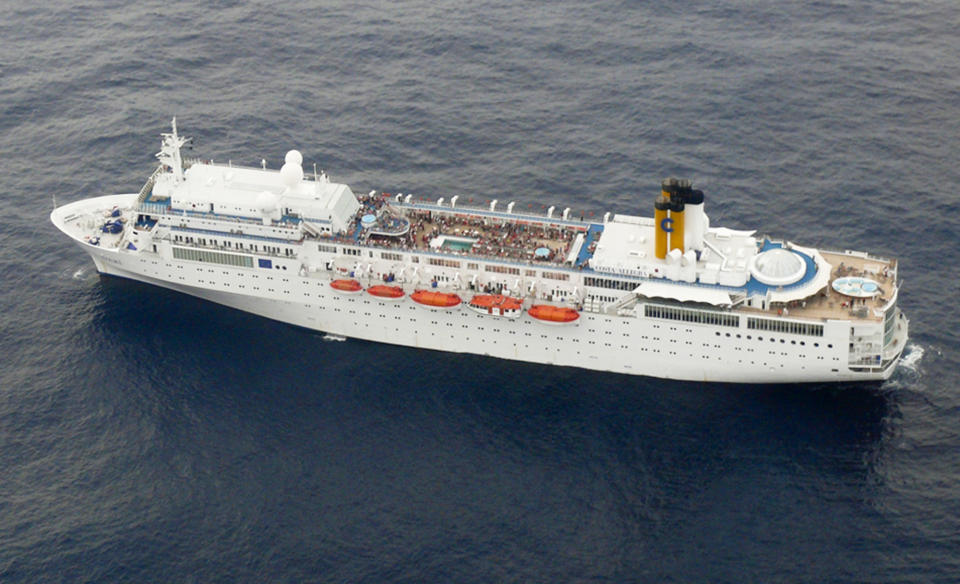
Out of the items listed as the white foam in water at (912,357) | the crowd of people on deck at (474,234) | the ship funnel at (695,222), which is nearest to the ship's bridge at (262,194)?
the crowd of people on deck at (474,234)

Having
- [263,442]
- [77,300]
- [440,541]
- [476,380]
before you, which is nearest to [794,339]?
[476,380]

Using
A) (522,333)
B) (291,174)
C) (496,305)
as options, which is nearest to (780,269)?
(522,333)

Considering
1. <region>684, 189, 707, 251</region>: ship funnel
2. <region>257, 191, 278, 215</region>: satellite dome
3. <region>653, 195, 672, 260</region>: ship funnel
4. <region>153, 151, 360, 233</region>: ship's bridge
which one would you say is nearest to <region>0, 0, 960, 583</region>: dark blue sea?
<region>153, 151, 360, 233</region>: ship's bridge

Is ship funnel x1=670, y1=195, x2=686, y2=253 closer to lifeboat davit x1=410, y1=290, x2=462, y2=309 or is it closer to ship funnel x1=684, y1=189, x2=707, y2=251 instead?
ship funnel x1=684, y1=189, x2=707, y2=251

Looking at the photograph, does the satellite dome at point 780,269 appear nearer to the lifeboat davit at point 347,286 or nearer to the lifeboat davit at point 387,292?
the lifeboat davit at point 387,292

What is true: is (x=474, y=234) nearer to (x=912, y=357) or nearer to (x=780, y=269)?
(x=780, y=269)

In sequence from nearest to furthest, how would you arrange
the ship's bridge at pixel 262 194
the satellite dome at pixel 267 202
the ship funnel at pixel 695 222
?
the ship funnel at pixel 695 222, the satellite dome at pixel 267 202, the ship's bridge at pixel 262 194

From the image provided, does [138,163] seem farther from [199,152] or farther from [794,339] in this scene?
[794,339]
